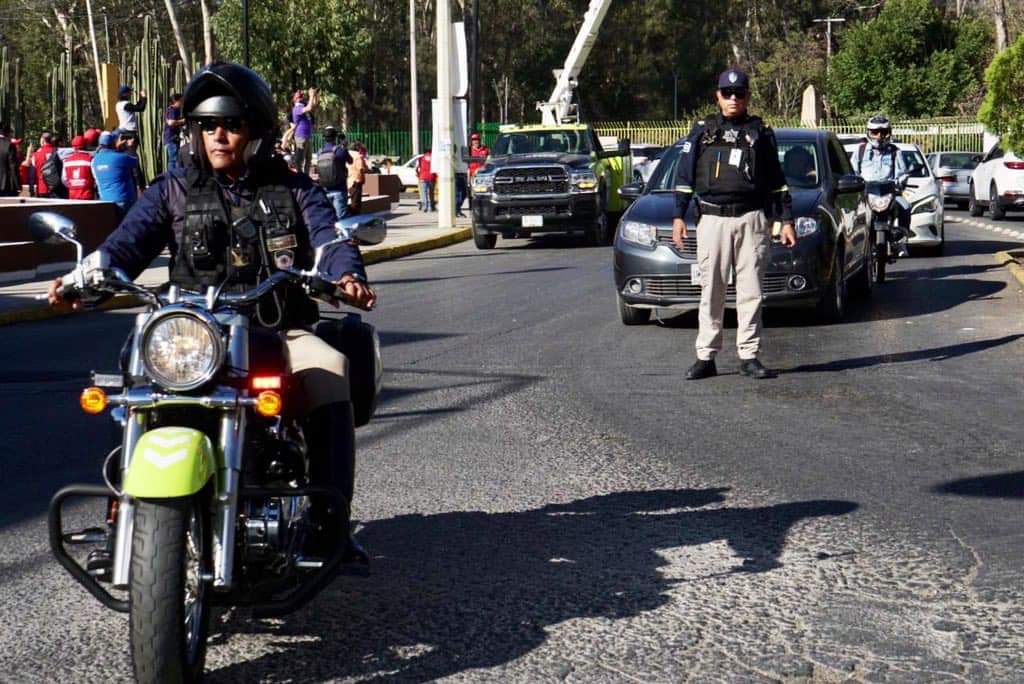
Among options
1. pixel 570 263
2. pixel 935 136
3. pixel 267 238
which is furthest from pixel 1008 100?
pixel 935 136

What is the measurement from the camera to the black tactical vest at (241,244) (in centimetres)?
485

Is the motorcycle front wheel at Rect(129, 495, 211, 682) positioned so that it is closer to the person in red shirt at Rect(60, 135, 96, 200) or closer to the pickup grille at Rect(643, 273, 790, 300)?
the pickup grille at Rect(643, 273, 790, 300)

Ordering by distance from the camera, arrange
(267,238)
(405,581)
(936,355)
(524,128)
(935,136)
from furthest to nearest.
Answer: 1. (935,136)
2. (524,128)
3. (936,355)
4. (405,581)
5. (267,238)

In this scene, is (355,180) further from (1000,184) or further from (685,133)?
(685,133)

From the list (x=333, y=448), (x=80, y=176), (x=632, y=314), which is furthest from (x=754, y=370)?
(x=80, y=176)

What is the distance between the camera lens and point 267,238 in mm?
4867

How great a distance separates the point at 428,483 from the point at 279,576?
9.46ft

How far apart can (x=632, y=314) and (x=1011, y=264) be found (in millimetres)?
6693

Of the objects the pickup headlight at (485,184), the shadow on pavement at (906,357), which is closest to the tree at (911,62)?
the pickup headlight at (485,184)

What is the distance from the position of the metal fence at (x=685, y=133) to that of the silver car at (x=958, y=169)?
14.3 meters

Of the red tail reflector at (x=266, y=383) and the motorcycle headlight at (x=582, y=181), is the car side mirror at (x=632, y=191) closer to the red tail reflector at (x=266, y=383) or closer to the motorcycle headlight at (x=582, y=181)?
the red tail reflector at (x=266, y=383)

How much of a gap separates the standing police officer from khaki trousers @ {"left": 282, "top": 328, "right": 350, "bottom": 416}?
5.87 meters

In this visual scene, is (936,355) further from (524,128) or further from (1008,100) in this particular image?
(524,128)

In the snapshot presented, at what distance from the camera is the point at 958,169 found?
124 ft
